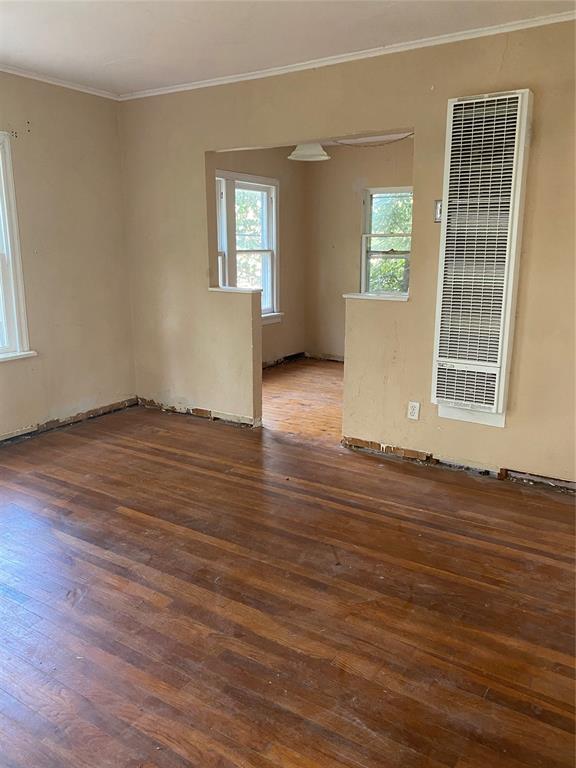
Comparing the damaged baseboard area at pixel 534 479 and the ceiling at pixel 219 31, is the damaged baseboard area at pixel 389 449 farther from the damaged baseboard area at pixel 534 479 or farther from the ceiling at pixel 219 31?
the ceiling at pixel 219 31

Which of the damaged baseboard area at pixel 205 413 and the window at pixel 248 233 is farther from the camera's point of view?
the window at pixel 248 233

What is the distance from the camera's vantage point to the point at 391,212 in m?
6.57

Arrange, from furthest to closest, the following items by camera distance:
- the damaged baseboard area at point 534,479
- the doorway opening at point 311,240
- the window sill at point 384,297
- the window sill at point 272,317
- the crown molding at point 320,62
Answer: the window sill at point 272,317
the doorway opening at point 311,240
the window sill at point 384,297
the damaged baseboard area at point 534,479
the crown molding at point 320,62

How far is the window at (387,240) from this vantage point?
256 inches

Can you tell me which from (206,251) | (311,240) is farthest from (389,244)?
(206,251)

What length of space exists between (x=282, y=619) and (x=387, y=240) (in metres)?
5.19

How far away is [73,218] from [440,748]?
420 centimetres

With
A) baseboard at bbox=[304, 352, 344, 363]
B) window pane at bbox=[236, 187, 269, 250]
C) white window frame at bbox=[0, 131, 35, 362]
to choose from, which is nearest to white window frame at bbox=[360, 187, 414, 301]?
baseboard at bbox=[304, 352, 344, 363]

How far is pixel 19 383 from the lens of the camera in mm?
4297

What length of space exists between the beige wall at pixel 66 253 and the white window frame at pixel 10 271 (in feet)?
0.17

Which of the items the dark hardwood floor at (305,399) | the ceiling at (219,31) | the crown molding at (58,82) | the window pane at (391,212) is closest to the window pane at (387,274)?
the window pane at (391,212)

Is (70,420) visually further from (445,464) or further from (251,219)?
(251,219)

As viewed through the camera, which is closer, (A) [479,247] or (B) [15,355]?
(A) [479,247]

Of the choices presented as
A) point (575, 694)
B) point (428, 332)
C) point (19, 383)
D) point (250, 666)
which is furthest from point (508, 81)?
point (19, 383)
